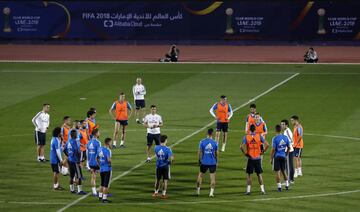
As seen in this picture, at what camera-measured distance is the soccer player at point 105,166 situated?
29.6 metres

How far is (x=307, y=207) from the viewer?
29125 millimetres

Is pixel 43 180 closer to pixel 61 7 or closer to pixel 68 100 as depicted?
pixel 68 100

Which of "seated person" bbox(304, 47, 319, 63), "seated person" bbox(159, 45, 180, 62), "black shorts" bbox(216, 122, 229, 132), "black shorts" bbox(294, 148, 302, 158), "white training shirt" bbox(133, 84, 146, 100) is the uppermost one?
"seated person" bbox(159, 45, 180, 62)

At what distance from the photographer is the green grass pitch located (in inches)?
1193

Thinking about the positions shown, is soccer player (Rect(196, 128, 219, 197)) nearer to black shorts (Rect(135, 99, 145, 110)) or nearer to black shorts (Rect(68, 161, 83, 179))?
black shorts (Rect(68, 161, 83, 179))

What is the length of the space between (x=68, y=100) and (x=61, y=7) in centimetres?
2511

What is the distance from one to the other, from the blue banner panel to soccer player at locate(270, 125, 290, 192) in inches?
1638

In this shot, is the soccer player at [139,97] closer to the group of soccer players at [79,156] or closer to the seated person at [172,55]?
the group of soccer players at [79,156]

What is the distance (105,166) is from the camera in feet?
97.6

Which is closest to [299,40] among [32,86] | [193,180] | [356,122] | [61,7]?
[61,7]

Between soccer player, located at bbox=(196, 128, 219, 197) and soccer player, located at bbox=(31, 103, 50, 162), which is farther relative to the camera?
soccer player, located at bbox=(31, 103, 50, 162)

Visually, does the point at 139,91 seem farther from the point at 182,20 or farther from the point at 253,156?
the point at 182,20

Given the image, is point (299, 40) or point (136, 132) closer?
point (136, 132)

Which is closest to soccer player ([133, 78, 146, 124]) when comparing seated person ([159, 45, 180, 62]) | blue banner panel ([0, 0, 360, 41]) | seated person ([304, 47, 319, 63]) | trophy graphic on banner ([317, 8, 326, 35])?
seated person ([159, 45, 180, 62])
